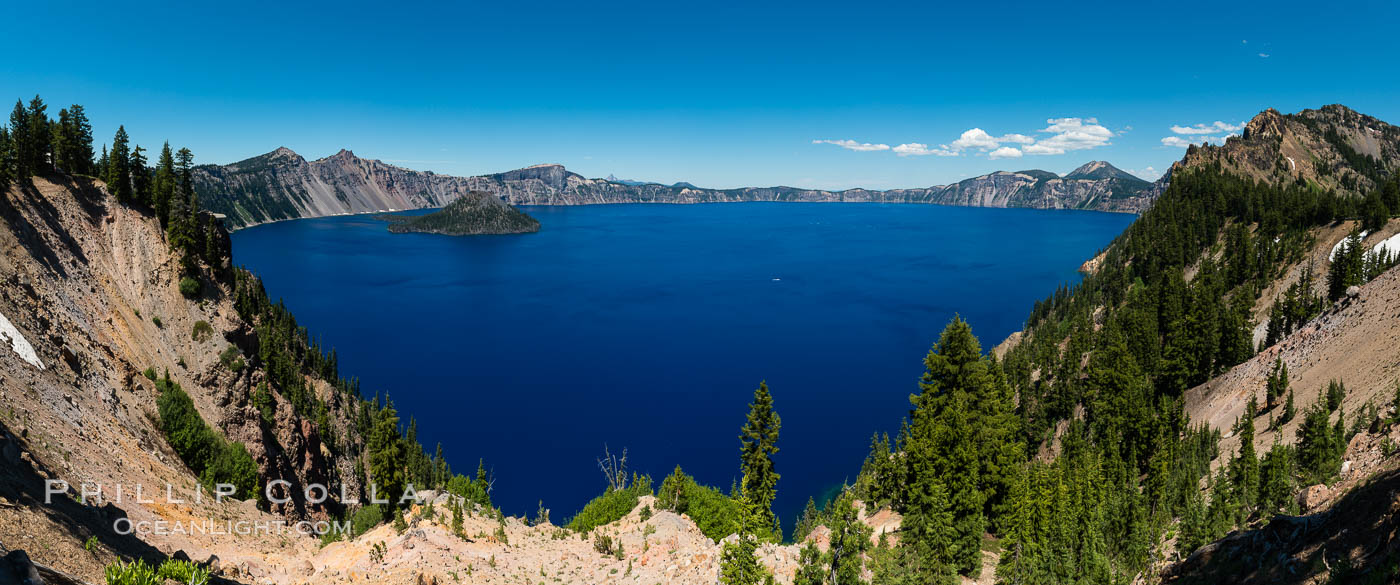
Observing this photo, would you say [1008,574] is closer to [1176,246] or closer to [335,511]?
[335,511]

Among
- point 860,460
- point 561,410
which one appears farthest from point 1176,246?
point 561,410

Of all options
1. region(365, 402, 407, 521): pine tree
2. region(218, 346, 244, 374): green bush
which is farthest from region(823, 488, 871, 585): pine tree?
region(218, 346, 244, 374): green bush

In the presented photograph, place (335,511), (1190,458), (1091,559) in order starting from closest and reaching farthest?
(1091,559) < (1190,458) < (335,511)

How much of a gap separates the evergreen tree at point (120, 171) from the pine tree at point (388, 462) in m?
42.4

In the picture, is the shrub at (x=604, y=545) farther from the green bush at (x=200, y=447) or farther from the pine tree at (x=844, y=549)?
the green bush at (x=200, y=447)

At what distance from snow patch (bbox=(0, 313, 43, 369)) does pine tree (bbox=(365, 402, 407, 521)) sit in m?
21.2

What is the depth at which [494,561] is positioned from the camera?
33.4 m

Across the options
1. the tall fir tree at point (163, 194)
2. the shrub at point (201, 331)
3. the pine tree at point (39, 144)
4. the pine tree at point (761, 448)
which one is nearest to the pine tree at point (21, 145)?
the pine tree at point (39, 144)

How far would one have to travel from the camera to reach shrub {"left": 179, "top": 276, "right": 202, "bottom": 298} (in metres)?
66.9

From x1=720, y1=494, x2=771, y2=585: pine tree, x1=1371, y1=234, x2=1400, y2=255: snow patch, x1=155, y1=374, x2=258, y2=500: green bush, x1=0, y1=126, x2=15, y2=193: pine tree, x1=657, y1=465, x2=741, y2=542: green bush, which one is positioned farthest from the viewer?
x1=1371, y1=234, x2=1400, y2=255: snow patch

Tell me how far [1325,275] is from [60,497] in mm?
145512

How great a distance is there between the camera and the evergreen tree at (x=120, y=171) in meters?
65.7

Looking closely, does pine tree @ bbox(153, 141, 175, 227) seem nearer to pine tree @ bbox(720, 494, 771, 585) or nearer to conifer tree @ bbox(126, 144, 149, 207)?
conifer tree @ bbox(126, 144, 149, 207)

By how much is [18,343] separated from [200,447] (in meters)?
13.7
